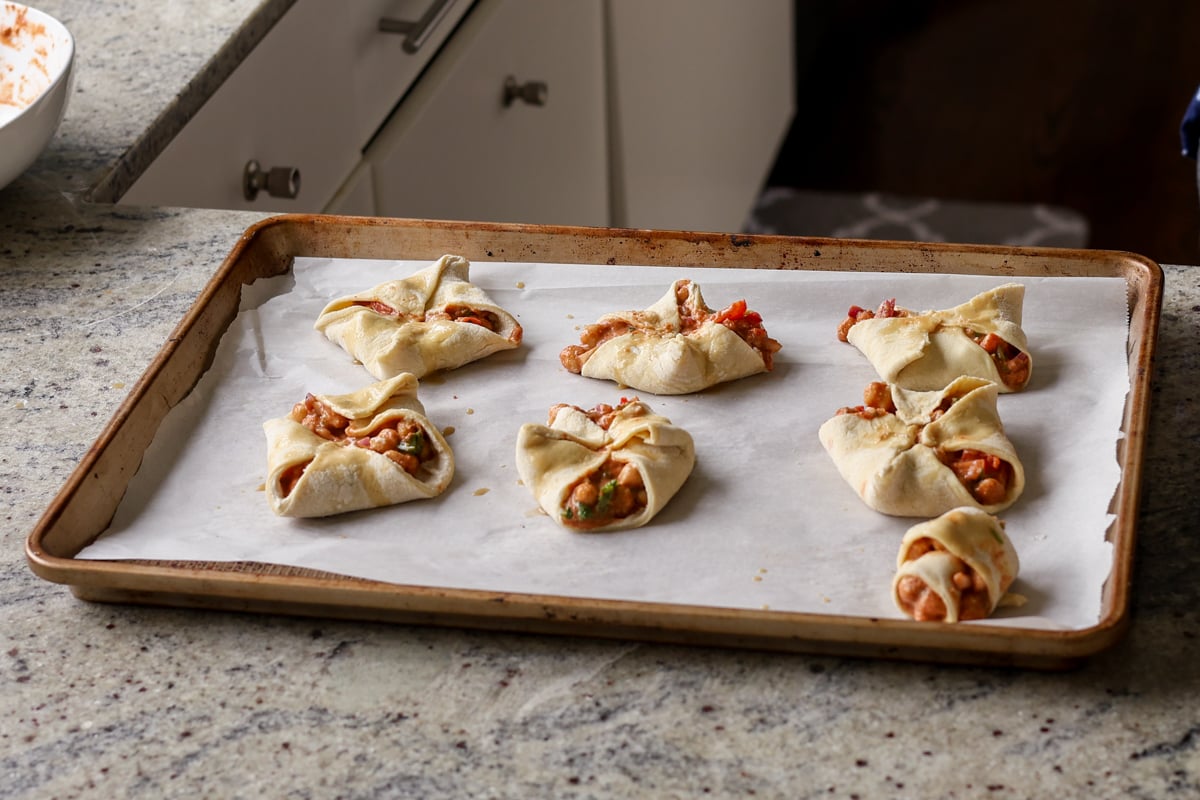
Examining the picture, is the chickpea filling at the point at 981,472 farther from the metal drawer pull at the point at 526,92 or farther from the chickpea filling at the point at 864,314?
the metal drawer pull at the point at 526,92

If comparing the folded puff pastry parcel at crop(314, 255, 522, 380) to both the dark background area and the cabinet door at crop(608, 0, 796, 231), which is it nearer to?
the cabinet door at crop(608, 0, 796, 231)

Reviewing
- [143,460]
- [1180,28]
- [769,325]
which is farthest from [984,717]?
[1180,28]

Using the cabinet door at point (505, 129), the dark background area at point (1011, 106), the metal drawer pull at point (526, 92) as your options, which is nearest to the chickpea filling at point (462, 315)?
the cabinet door at point (505, 129)

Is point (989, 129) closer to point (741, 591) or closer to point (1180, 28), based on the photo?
point (1180, 28)

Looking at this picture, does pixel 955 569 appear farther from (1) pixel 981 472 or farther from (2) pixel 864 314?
(2) pixel 864 314

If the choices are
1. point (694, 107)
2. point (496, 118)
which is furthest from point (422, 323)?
point (694, 107)

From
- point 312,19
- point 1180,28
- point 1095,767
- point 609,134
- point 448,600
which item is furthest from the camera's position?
point 1180,28

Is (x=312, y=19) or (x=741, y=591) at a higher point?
(x=312, y=19)

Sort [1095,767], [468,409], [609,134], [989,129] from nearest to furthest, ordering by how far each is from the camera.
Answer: [1095,767], [468,409], [609,134], [989,129]
